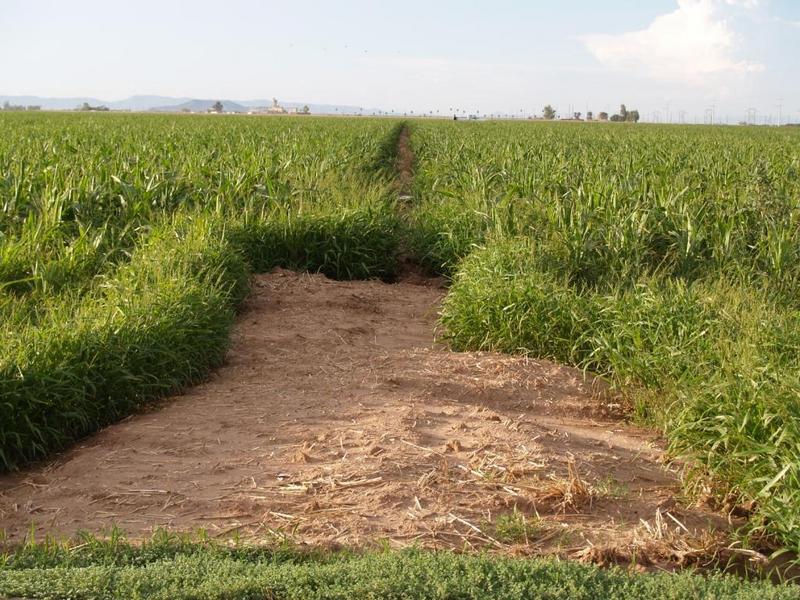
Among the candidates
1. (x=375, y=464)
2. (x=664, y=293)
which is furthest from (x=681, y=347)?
(x=375, y=464)

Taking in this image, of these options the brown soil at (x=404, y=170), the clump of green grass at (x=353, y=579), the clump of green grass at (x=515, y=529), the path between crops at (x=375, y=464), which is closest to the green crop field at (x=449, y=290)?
the clump of green grass at (x=353, y=579)

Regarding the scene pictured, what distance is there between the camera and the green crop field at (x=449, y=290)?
3.62 meters

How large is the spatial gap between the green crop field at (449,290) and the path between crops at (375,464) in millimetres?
341

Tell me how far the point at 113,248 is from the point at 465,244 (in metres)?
3.96

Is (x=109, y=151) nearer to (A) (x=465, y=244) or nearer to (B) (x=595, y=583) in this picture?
(A) (x=465, y=244)

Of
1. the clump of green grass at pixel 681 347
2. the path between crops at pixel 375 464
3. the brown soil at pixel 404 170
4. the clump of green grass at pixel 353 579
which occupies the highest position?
the brown soil at pixel 404 170

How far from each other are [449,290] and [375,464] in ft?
14.0

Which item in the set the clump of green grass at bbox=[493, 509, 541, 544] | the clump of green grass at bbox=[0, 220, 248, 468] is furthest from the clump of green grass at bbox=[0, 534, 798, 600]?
the clump of green grass at bbox=[0, 220, 248, 468]

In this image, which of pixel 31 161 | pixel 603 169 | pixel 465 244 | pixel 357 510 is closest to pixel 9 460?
pixel 357 510

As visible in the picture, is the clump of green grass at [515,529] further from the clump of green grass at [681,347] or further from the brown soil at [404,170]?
the brown soil at [404,170]

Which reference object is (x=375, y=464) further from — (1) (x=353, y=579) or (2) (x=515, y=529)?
(1) (x=353, y=579)

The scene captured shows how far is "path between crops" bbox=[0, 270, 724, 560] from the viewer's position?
4.14 metres

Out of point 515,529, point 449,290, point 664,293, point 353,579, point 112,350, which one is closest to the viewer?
point 353,579

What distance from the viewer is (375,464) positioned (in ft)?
15.4
